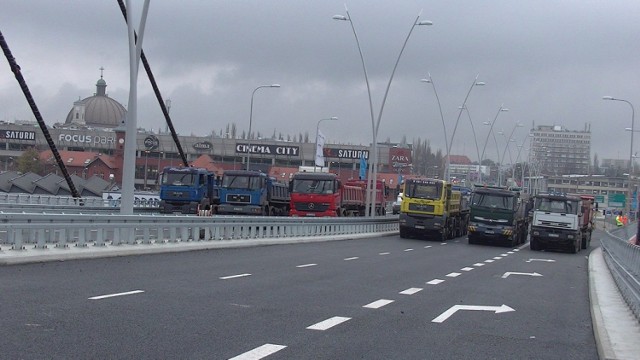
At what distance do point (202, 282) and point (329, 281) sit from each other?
9.10ft

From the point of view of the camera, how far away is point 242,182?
1751 inches

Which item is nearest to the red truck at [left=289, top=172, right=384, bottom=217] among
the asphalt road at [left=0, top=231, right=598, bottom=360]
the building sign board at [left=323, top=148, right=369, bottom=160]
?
the asphalt road at [left=0, top=231, right=598, bottom=360]

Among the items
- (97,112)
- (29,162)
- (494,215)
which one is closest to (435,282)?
(494,215)

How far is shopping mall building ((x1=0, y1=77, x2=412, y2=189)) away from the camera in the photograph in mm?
78375

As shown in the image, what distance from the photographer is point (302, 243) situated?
32.6 m

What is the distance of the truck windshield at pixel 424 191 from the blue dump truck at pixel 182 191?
10901 millimetres

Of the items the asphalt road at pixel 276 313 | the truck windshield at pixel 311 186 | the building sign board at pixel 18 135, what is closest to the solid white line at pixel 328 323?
the asphalt road at pixel 276 313

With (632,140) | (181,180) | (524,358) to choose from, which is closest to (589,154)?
(632,140)

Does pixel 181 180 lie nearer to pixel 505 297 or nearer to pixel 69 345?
pixel 505 297

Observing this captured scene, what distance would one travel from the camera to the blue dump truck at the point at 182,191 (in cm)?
4488

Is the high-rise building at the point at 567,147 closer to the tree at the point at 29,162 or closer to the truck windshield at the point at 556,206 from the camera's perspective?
the tree at the point at 29,162

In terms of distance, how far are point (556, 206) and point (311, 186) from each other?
514 inches

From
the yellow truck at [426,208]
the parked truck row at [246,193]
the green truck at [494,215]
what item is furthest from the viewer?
the parked truck row at [246,193]

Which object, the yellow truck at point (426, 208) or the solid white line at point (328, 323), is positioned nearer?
the solid white line at point (328, 323)
